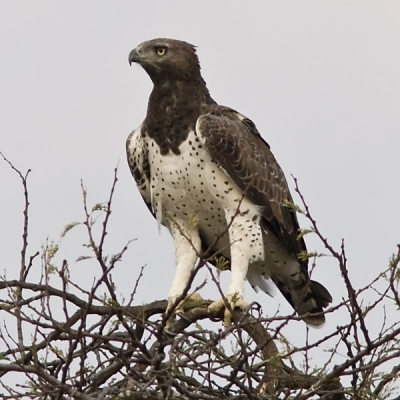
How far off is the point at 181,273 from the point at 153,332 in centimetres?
328

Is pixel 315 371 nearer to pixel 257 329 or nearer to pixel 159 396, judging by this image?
pixel 257 329

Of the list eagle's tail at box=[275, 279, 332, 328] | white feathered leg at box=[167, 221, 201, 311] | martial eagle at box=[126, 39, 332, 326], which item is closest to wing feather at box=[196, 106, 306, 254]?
martial eagle at box=[126, 39, 332, 326]

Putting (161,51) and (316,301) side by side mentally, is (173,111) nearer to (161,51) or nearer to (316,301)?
(161,51)

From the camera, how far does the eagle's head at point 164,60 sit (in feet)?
29.2

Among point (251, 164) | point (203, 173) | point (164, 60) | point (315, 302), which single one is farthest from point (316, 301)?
point (164, 60)

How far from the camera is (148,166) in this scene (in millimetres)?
8867

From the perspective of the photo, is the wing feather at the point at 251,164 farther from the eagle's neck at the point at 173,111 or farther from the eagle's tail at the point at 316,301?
the eagle's tail at the point at 316,301

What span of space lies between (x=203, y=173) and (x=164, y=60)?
1.16m

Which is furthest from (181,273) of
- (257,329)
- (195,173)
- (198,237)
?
(257,329)

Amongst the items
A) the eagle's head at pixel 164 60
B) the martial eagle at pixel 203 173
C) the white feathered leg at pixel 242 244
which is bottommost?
the white feathered leg at pixel 242 244

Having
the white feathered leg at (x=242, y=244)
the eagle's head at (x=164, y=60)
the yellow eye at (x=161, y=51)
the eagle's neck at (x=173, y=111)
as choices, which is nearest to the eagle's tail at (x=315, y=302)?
the white feathered leg at (x=242, y=244)

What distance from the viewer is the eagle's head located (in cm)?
889

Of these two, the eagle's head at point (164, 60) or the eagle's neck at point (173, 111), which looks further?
the eagle's head at point (164, 60)

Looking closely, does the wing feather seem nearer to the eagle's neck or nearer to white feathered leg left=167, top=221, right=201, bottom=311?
the eagle's neck
